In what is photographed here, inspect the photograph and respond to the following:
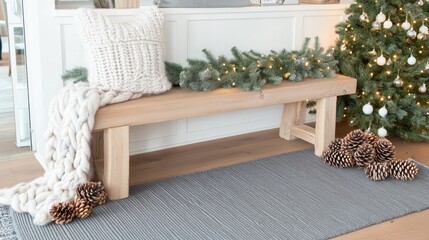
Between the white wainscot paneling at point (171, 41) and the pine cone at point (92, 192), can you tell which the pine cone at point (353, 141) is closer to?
the white wainscot paneling at point (171, 41)

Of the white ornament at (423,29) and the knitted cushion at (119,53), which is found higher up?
the white ornament at (423,29)

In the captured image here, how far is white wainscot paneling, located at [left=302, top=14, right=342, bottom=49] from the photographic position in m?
3.52

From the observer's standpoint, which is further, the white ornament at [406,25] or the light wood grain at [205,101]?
the white ornament at [406,25]

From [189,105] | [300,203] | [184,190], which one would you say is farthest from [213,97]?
[300,203]

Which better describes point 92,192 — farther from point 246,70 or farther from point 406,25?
point 406,25

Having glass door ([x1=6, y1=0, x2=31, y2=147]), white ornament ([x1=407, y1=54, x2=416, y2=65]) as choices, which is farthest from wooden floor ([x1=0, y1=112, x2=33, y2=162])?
white ornament ([x1=407, y1=54, x2=416, y2=65])

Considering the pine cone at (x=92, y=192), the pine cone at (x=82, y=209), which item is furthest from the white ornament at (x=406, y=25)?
the pine cone at (x=82, y=209)

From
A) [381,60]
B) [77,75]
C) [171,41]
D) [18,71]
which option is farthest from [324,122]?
[18,71]

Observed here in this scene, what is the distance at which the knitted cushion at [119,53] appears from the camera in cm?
243

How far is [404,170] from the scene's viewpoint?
2740 mm

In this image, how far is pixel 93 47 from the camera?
2.43 metres

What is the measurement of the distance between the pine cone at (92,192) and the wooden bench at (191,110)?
7 centimetres

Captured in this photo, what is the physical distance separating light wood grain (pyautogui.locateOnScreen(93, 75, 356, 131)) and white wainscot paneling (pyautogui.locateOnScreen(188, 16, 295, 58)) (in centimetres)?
47

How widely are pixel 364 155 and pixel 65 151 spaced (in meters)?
1.57
